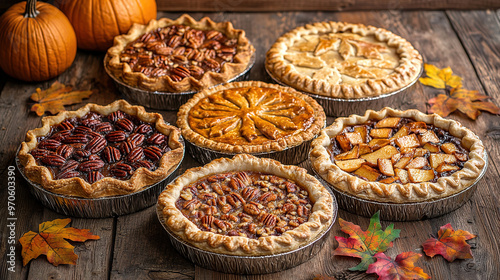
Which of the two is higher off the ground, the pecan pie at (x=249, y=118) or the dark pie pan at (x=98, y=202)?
the pecan pie at (x=249, y=118)

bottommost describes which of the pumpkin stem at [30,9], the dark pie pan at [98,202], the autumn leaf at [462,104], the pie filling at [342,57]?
the dark pie pan at [98,202]

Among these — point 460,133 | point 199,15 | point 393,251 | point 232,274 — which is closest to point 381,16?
point 199,15

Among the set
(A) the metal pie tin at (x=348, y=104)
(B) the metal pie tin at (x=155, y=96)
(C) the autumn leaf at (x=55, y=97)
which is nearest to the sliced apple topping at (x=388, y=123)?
(A) the metal pie tin at (x=348, y=104)

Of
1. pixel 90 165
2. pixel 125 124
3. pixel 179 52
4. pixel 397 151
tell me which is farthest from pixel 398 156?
pixel 179 52

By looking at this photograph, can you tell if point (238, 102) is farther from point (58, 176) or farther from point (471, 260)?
point (471, 260)

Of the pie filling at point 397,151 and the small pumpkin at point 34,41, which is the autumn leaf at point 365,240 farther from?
the small pumpkin at point 34,41
